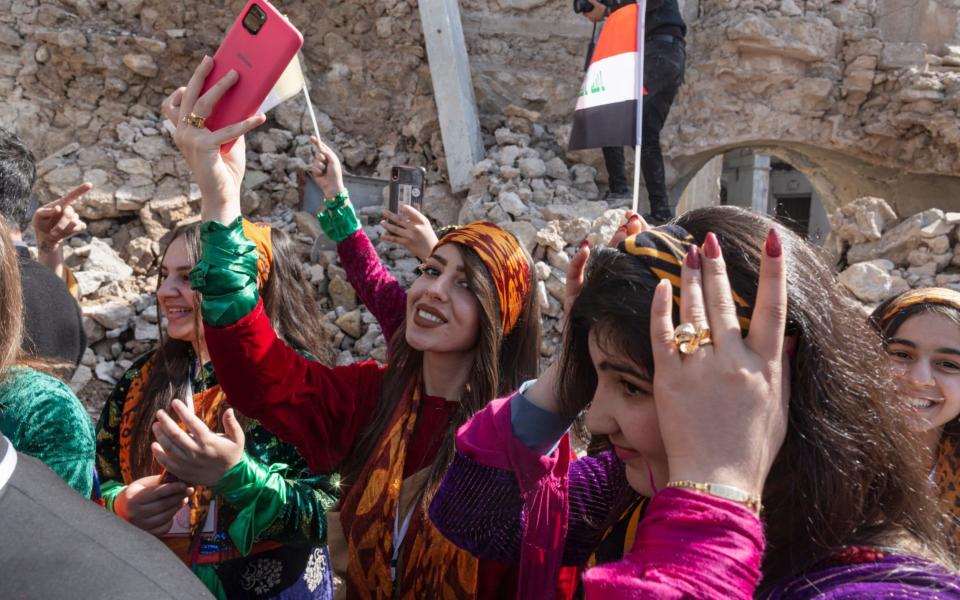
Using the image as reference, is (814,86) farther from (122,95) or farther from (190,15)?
(122,95)

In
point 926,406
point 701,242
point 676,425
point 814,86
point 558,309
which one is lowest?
point 558,309

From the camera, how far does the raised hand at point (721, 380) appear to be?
2.97 feet

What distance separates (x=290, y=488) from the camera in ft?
6.16

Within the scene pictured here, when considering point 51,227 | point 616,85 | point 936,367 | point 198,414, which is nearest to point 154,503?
point 198,414

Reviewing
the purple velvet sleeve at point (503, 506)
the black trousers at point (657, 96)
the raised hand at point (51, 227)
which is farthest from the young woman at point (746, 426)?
the black trousers at point (657, 96)

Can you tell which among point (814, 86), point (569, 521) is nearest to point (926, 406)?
point (569, 521)

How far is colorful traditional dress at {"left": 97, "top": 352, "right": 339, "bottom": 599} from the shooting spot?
69.8 inches

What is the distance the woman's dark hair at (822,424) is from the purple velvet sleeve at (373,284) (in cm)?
163

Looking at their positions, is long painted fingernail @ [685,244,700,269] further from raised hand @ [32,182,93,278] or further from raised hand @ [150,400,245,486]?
raised hand @ [32,182,93,278]

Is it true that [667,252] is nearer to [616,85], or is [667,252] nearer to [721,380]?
[721,380]

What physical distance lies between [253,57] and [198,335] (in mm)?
1069

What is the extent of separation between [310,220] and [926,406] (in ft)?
16.9

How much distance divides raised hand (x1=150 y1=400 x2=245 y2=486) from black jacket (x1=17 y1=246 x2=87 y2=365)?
36.2 inches

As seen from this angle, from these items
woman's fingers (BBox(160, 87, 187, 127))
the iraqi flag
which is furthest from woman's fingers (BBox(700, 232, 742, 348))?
→ the iraqi flag
